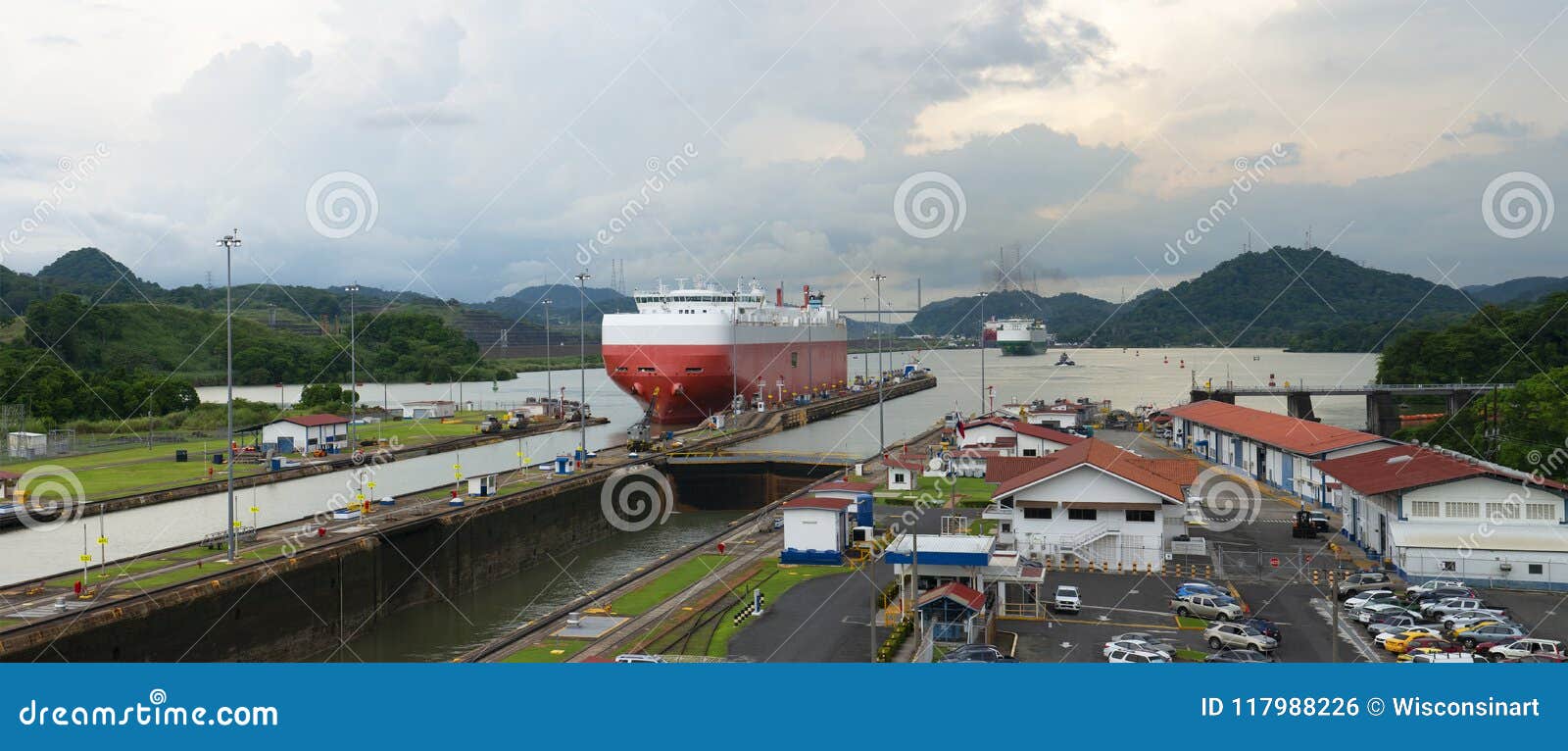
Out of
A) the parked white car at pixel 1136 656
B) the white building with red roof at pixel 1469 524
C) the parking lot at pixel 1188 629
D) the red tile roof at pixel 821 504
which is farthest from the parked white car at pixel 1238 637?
the red tile roof at pixel 821 504

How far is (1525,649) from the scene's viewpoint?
13898 mm

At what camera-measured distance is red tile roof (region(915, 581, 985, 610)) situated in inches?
607

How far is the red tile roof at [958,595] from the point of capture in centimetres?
1542

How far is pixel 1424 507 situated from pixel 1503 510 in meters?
1.39

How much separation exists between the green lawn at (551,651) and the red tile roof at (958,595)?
5124mm

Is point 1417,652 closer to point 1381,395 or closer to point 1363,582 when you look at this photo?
point 1363,582

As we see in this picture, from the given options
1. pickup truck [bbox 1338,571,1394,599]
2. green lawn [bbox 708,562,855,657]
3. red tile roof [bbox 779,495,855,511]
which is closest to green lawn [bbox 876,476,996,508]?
red tile roof [bbox 779,495,855,511]

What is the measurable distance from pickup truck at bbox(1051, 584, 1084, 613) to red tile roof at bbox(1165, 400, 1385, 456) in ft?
46.2

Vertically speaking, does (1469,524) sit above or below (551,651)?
above

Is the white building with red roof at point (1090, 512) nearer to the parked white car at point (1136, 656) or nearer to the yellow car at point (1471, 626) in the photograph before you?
the yellow car at point (1471, 626)

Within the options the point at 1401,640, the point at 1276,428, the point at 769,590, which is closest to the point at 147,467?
the point at 769,590

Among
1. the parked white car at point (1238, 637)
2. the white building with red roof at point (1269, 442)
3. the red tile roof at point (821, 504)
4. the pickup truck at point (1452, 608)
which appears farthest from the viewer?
the white building with red roof at point (1269, 442)

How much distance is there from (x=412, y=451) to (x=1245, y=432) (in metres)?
31.5

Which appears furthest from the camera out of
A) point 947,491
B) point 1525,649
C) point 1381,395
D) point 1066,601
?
point 1381,395
